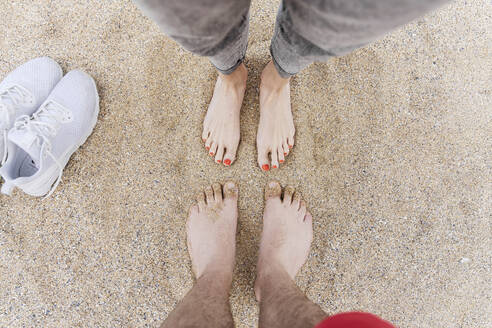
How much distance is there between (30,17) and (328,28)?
1.31m

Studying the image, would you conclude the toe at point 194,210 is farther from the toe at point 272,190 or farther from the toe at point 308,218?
the toe at point 308,218

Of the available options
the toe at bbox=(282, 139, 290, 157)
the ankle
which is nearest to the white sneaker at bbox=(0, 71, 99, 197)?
the ankle

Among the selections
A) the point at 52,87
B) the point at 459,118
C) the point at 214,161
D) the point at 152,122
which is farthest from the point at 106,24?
the point at 459,118

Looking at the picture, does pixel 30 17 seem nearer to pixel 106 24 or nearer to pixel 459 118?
pixel 106 24

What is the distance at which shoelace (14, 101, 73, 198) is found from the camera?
3.51 feet

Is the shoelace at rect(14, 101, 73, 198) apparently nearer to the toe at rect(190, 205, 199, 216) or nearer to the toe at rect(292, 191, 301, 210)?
the toe at rect(190, 205, 199, 216)

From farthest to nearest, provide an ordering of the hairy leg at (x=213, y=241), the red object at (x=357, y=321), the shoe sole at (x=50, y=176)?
1. the shoe sole at (x=50, y=176)
2. the hairy leg at (x=213, y=241)
3. the red object at (x=357, y=321)

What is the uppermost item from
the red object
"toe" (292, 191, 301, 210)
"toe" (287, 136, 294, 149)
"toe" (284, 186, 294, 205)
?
the red object

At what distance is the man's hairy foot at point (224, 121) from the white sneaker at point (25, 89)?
636mm

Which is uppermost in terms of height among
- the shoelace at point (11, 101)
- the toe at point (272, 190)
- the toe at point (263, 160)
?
the shoelace at point (11, 101)

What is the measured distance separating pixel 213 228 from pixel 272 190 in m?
0.26

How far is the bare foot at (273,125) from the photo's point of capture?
1077mm

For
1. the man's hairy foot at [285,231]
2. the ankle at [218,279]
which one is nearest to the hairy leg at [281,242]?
the man's hairy foot at [285,231]

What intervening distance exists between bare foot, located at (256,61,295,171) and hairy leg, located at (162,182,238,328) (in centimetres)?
18
